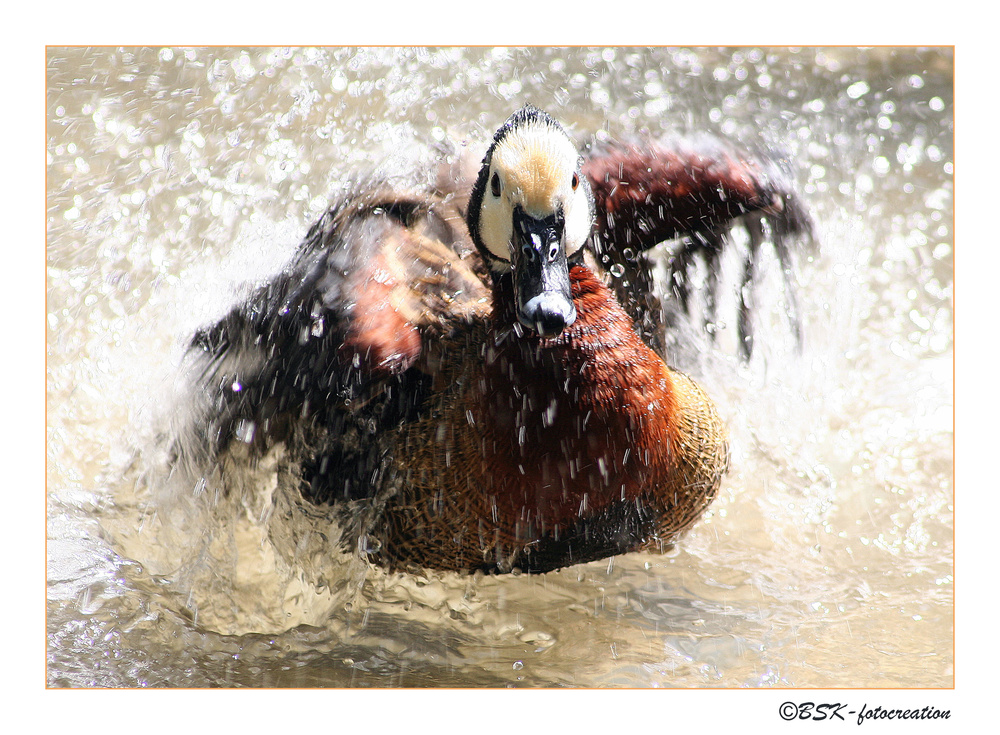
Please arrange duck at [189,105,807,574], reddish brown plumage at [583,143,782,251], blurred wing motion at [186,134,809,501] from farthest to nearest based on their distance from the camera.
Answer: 1. reddish brown plumage at [583,143,782,251]
2. blurred wing motion at [186,134,809,501]
3. duck at [189,105,807,574]

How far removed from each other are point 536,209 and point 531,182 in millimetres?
37

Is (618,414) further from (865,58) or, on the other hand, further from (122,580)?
(122,580)

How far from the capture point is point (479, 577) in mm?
1285

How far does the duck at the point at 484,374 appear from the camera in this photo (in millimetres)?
1063

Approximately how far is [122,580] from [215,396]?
400 mm

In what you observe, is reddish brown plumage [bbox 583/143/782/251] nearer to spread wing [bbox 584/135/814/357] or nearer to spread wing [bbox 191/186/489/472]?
spread wing [bbox 584/135/814/357]

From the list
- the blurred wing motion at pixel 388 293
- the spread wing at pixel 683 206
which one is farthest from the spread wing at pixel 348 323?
the spread wing at pixel 683 206

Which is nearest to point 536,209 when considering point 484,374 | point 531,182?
point 531,182

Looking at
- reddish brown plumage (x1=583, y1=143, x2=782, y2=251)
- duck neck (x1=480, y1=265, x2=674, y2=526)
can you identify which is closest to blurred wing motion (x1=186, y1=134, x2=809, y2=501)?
reddish brown plumage (x1=583, y1=143, x2=782, y2=251)

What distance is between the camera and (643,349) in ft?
3.72

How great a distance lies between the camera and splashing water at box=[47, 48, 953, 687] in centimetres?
122

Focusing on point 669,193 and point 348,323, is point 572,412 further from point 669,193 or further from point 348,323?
point 669,193

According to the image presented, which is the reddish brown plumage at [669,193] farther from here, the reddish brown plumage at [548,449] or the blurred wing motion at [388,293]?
the reddish brown plumage at [548,449]
